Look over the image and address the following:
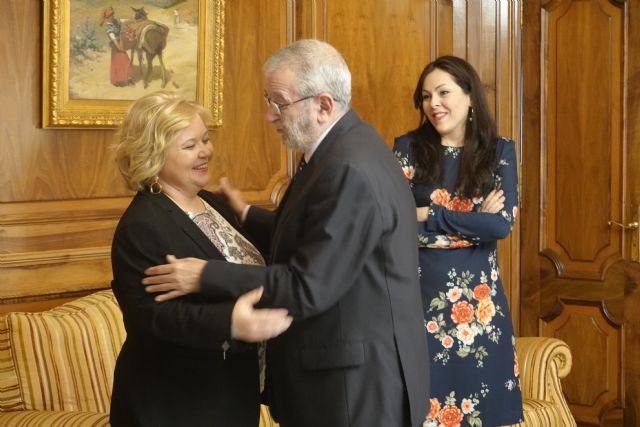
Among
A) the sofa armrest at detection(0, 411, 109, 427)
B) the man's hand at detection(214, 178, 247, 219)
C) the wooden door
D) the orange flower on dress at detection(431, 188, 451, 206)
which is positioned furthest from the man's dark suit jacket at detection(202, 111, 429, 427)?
the wooden door

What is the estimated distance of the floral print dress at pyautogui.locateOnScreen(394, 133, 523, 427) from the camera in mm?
3420

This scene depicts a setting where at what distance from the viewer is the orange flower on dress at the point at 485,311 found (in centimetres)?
346

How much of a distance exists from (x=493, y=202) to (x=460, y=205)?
13 cm

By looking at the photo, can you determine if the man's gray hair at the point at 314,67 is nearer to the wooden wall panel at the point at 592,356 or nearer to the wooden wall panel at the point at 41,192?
the wooden wall panel at the point at 41,192

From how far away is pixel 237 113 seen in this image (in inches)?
161

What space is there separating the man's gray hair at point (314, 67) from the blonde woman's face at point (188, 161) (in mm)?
302

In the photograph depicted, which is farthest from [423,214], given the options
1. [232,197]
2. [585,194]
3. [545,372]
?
[585,194]

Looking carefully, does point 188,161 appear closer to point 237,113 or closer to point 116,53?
point 116,53

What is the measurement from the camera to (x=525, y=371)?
13.2 feet

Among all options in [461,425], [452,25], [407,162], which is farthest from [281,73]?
[452,25]

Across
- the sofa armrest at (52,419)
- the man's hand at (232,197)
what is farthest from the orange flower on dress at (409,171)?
the sofa armrest at (52,419)

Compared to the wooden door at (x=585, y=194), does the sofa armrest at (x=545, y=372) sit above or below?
below

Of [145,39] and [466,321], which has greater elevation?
[145,39]

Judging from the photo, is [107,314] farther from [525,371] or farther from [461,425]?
[525,371]
